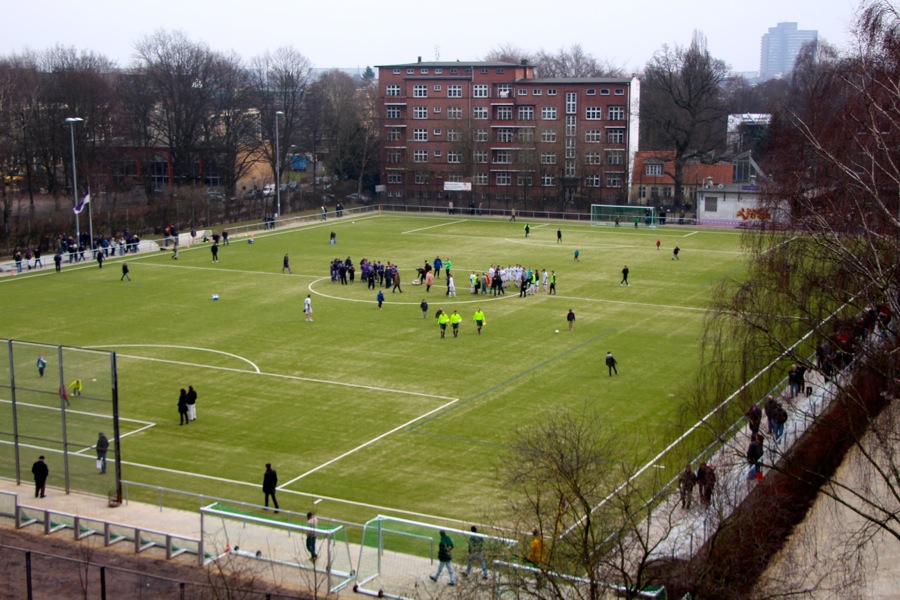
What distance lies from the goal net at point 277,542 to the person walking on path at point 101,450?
4.94m

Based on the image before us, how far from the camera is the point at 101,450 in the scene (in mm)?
25484

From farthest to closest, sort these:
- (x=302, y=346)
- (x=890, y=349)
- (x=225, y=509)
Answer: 1. (x=302, y=346)
2. (x=225, y=509)
3. (x=890, y=349)

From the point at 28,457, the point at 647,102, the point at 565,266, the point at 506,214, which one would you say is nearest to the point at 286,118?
the point at 506,214

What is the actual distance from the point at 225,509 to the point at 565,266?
40.3 meters

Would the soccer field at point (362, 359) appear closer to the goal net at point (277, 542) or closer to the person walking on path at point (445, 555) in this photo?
the goal net at point (277, 542)

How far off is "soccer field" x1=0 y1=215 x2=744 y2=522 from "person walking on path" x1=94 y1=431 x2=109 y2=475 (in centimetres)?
183

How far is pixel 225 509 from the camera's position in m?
21.9

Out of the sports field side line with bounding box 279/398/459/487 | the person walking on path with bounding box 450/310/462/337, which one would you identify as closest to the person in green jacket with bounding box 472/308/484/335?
the person walking on path with bounding box 450/310/462/337

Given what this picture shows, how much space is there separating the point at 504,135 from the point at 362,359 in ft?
201

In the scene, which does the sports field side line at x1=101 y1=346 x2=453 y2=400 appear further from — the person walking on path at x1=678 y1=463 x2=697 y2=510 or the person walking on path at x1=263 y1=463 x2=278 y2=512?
the person walking on path at x1=678 y1=463 x2=697 y2=510

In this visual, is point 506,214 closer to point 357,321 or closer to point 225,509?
point 357,321

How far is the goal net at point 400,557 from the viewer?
19469 millimetres

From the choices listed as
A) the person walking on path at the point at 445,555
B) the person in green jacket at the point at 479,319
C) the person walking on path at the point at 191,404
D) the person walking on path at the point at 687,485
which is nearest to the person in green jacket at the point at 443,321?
the person in green jacket at the point at 479,319

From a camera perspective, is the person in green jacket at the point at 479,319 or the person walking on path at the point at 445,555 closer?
the person walking on path at the point at 445,555
